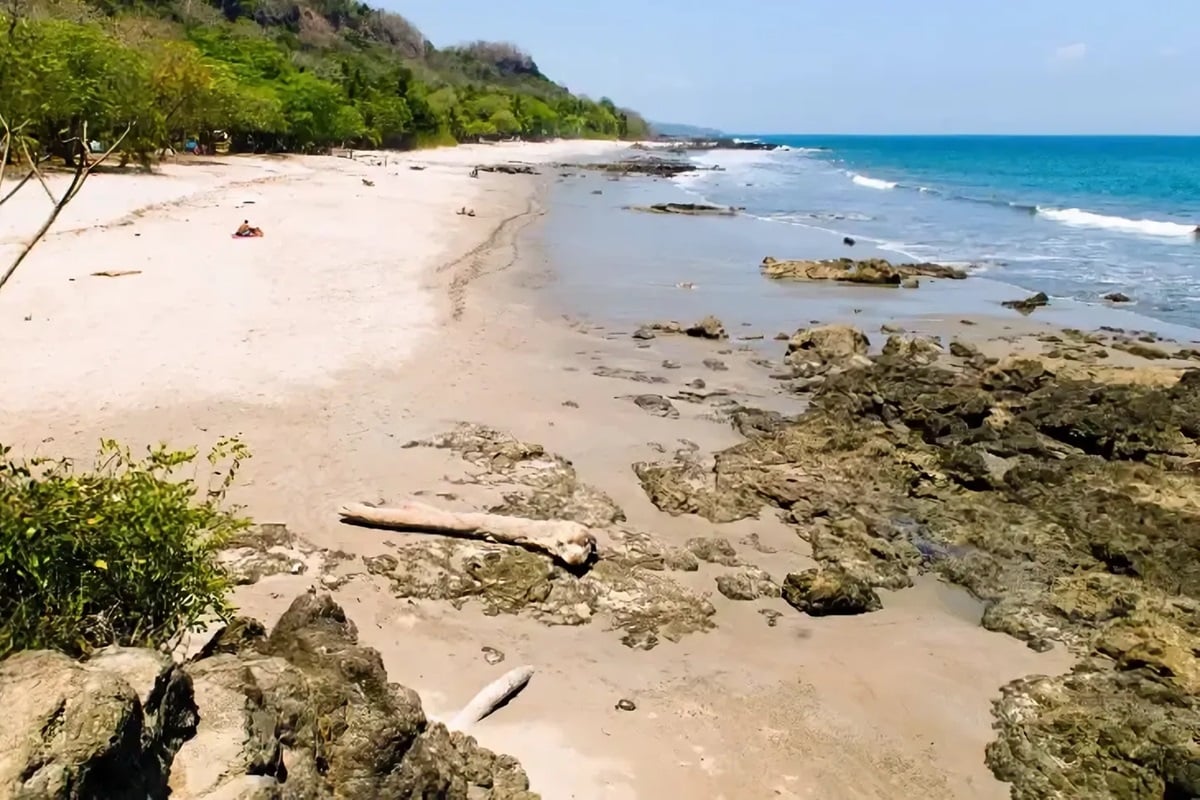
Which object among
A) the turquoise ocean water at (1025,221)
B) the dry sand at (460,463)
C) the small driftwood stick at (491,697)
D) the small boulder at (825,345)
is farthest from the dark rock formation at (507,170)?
the small driftwood stick at (491,697)

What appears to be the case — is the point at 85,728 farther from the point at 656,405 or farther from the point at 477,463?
the point at 656,405

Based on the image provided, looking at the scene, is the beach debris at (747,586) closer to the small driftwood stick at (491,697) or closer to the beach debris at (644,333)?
the small driftwood stick at (491,697)

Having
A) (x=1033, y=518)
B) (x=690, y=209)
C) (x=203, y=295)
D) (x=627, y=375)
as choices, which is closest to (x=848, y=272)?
(x=627, y=375)

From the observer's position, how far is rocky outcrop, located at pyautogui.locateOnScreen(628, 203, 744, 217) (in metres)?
45.5

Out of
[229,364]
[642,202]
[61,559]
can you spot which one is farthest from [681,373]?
[642,202]

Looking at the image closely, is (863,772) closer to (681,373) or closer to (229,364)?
(681,373)

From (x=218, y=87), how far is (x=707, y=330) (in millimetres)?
47978

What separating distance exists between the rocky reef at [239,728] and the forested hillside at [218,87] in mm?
2756

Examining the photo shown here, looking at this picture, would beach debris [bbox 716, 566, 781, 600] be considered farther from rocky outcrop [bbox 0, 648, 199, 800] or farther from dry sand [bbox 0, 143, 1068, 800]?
rocky outcrop [bbox 0, 648, 199, 800]

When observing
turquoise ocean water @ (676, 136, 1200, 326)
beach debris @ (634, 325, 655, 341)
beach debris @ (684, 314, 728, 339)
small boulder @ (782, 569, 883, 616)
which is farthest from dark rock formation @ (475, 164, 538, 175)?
small boulder @ (782, 569, 883, 616)

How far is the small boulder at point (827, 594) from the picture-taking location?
28.3ft

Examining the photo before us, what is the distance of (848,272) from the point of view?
27625 mm

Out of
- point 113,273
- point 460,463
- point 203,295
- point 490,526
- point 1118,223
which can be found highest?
point 113,273

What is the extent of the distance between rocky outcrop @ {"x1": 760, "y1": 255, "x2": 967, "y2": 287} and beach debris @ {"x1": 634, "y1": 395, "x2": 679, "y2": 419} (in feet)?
46.7
